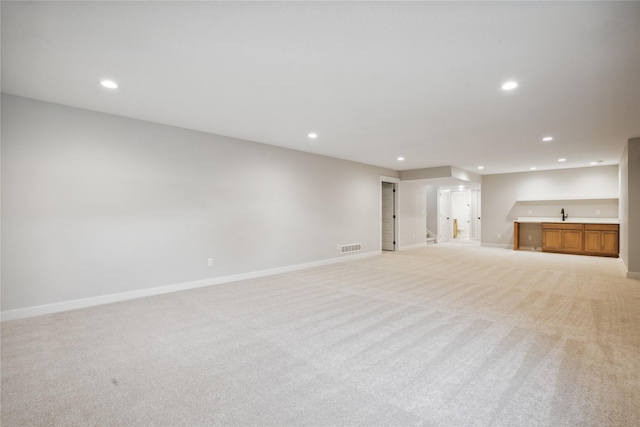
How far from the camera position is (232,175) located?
5199 mm

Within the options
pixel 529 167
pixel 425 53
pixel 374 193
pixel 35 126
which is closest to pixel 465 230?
pixel 529 167

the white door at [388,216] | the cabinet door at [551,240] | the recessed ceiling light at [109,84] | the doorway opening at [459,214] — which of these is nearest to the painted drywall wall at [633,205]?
the cabinet door at [551,240]

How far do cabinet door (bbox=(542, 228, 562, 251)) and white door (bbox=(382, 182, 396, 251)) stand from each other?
4473mm

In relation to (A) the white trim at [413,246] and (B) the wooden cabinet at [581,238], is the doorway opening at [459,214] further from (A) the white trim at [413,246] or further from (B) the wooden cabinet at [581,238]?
(B) the wooden cabinet at [581,238]

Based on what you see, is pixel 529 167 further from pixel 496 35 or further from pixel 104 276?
pixel 104 276

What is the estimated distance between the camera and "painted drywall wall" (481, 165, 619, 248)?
8375 mm

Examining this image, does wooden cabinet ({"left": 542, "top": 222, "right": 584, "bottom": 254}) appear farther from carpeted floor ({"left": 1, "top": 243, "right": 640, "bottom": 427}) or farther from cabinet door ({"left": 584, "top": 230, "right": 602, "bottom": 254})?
carpeted floor ({"left": 1, "top": 243, "right": 640, "bottom": 427})

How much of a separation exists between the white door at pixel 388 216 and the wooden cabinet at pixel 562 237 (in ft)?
14.8

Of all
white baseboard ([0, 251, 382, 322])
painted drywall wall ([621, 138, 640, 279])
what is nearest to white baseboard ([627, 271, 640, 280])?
painted drywall wall ([621, 138, 640, 279])

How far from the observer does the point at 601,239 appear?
792 centimetres

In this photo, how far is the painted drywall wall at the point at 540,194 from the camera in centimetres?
838

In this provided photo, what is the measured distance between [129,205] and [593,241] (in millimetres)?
11036

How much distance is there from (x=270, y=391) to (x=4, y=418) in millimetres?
1566

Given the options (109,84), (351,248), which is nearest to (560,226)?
(351,248)
